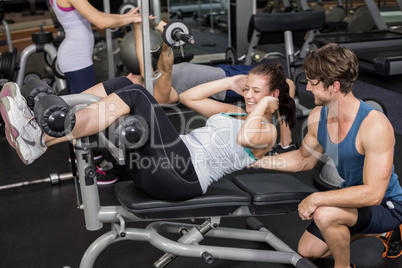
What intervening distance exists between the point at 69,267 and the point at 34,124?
0.62 metres

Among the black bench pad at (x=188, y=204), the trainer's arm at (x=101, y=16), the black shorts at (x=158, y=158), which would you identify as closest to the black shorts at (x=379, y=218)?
the black bench pad at (x=188, y=204)

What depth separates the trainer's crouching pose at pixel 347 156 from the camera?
1606mm

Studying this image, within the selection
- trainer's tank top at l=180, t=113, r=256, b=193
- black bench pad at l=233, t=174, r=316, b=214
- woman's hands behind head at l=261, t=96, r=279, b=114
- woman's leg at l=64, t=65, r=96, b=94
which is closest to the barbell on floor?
woman's leg at l=64, t=65, r=96, b=94

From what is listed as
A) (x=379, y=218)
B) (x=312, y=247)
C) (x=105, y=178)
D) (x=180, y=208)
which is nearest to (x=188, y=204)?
(x=180, y=208)

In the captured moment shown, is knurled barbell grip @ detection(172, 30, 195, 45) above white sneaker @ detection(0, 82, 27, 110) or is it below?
above

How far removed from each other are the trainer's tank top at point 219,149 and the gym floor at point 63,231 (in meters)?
0.45

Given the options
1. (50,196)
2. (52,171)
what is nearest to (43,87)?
(50,196)

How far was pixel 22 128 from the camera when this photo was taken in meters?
1.60

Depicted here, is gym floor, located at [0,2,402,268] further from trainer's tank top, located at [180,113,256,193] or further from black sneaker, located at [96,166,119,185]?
trainer's tank top, located at [180,113,256,193]

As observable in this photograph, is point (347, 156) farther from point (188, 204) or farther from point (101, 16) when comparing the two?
point (101, 16)

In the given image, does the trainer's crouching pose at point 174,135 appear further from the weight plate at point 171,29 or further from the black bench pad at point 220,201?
the weight plate at point 171,29

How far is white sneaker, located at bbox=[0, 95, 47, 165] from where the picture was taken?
158 centimetres

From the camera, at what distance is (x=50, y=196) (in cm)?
271

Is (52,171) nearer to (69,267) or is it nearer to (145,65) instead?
(145,65)
